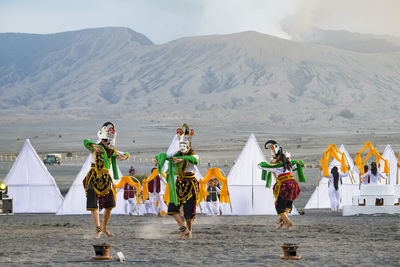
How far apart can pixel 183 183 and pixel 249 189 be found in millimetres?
7498

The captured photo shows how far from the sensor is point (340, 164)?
23781 millimetres

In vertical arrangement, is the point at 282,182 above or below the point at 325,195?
above

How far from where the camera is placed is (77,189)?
20812 millimetres

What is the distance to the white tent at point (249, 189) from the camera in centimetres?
2044

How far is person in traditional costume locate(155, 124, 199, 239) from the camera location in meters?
13.2

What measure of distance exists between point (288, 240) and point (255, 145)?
803 cm

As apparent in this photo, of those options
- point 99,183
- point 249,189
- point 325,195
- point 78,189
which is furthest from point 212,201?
point 99,183

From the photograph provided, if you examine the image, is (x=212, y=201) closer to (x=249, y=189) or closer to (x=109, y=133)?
(x=249, y=189)

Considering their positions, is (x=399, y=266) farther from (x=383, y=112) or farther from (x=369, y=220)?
(x=383, y=112)

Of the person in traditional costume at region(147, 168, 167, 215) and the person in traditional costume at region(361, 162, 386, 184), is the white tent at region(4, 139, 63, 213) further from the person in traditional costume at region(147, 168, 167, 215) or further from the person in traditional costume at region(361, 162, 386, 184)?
the person in traditional costume at region(361, 162, 386, 184)

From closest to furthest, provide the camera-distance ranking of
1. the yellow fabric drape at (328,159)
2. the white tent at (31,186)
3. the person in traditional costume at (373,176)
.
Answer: the person in traditional costume at (373,176)
the yellow fabric drape at (328,159)
the white tent at (31,186)

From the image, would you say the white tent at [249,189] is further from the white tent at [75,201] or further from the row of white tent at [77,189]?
the white tent at [75,201]

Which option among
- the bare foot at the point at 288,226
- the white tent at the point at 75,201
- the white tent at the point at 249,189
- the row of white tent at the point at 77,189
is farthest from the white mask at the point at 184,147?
the white tent at the point at 75,201

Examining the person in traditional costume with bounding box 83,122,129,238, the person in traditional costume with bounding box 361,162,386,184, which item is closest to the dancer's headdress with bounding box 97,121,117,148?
the person in traditional costume with bounding box 83,122,129,238
